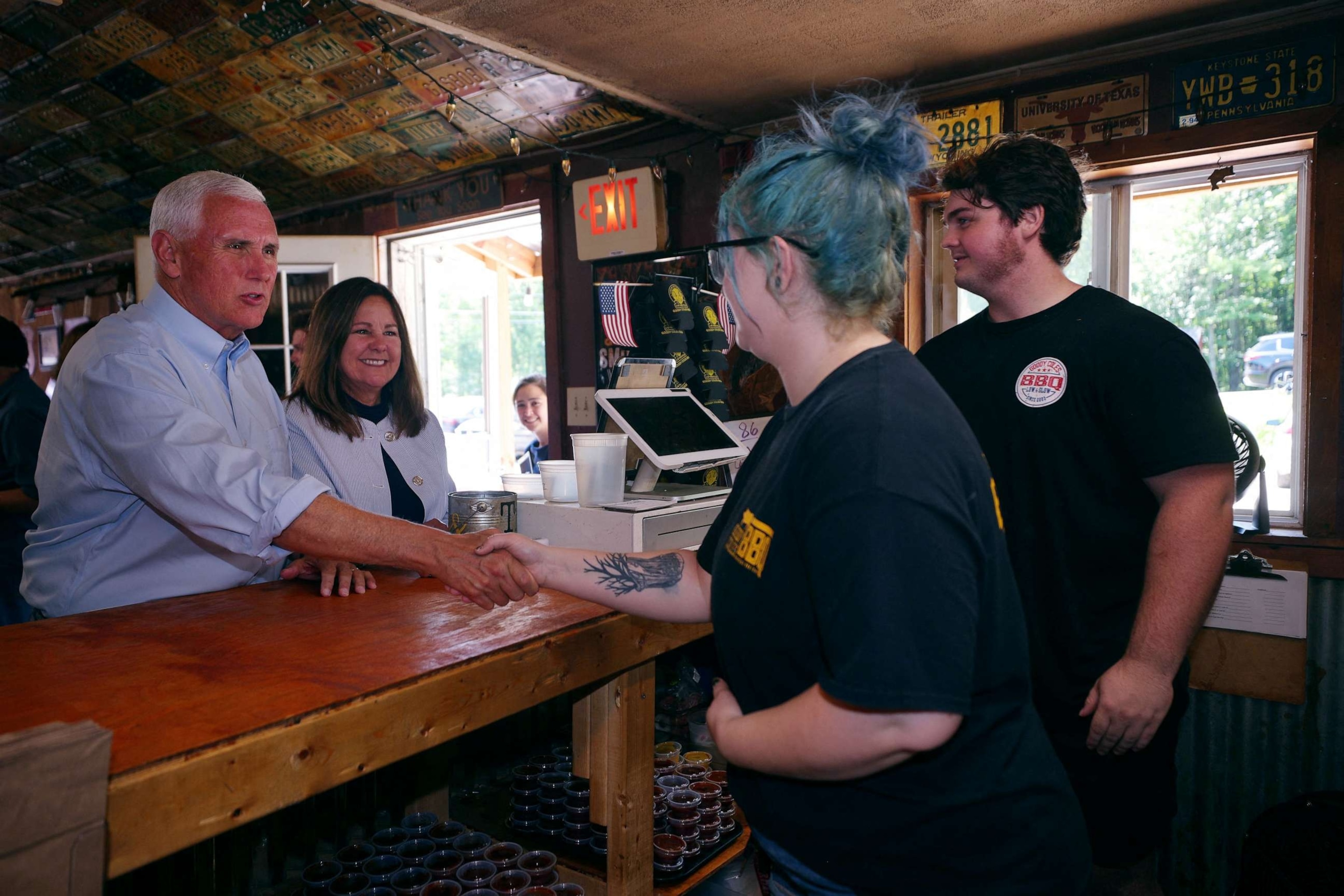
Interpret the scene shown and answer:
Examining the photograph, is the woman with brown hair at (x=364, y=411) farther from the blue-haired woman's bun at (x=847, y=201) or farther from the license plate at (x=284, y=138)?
the license plate at (x=284, y=138)

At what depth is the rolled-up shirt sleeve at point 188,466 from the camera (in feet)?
5.34

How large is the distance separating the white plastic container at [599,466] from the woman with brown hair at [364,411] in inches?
31.7

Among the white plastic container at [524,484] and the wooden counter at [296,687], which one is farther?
the white plastic container at [524,484]

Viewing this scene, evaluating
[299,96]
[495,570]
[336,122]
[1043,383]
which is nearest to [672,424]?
[495,570]

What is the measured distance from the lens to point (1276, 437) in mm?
3107

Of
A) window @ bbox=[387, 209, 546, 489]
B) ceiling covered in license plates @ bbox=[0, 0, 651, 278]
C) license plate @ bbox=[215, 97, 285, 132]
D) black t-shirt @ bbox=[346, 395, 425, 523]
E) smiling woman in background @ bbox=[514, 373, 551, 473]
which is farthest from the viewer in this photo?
window @ bbox=[387, 209, 546, 489]

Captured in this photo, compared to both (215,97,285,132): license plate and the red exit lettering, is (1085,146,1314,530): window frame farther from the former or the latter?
(215,97,285,132): license plate

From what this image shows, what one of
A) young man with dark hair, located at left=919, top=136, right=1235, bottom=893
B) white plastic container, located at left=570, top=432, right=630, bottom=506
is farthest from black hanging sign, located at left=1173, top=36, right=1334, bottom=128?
white plastic container, located at left=570, top=432, right=630, bottom=506

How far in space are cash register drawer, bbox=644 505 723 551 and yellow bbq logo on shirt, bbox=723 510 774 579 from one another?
38.0 inches

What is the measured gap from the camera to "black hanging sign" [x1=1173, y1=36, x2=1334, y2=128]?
9.16ft

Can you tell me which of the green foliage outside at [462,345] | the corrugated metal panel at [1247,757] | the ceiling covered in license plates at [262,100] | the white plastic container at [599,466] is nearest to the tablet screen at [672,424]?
the white plastic container at [599,466]

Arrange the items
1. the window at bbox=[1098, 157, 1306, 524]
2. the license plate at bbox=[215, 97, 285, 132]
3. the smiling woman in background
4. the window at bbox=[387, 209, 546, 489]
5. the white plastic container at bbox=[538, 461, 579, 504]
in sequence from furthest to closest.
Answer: the window at bbox=[387, 209, 546, 489]
the smiling woman in background
the license plate at bbox=[215, 97, 285, 132]
the window at bbox=[1098, 157, 1306, 524]
the white plastic container at bbox=[538, 461, 579, 504]

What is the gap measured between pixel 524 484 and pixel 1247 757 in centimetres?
257

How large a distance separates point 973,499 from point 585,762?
48.3 inches
